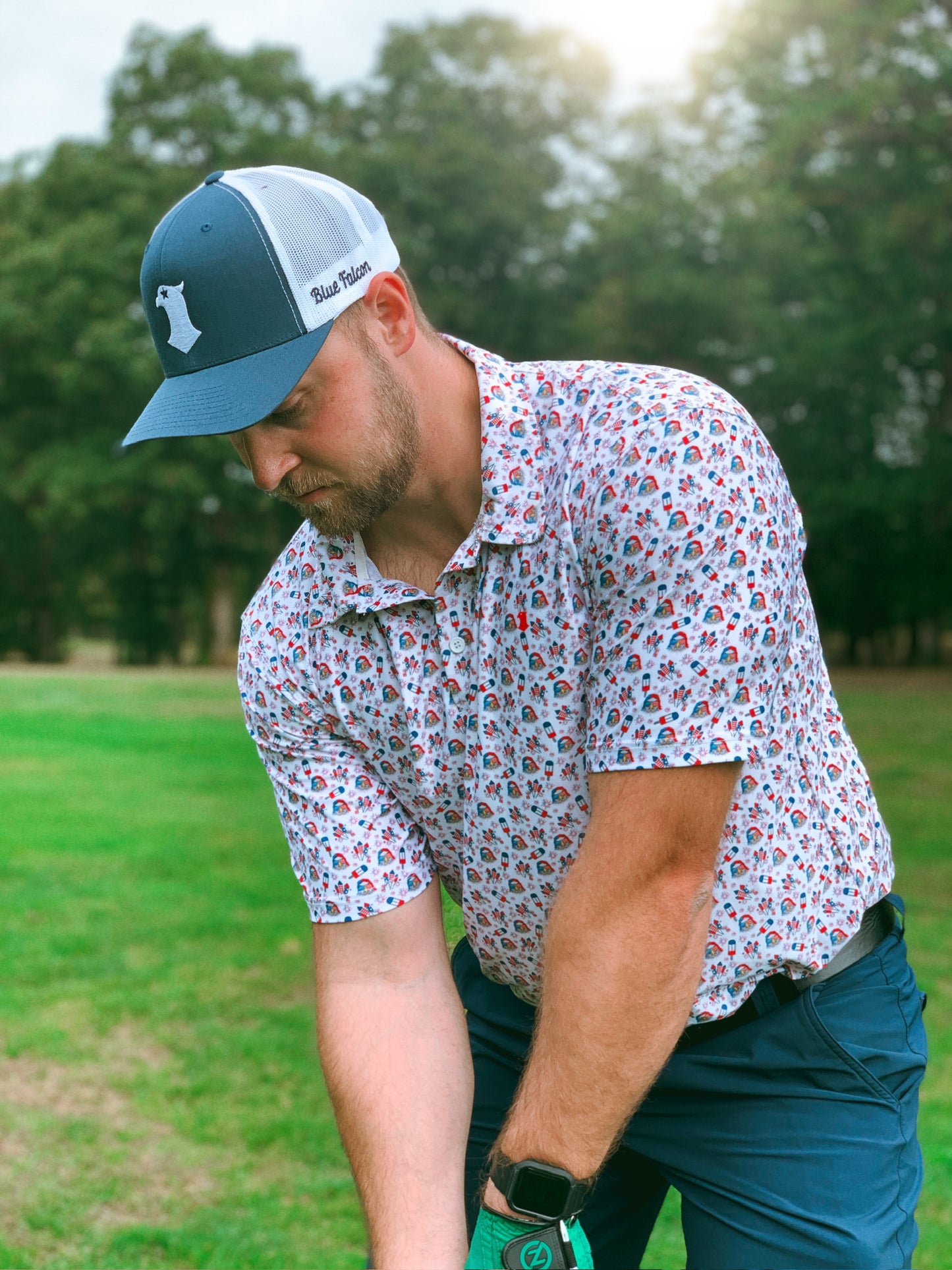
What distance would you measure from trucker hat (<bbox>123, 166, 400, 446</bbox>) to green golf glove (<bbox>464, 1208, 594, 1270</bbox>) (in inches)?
47.1

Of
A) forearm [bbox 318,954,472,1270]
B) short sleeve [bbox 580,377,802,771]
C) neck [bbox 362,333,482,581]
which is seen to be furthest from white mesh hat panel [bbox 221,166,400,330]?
forearm [bbox 318,954,472,1270]

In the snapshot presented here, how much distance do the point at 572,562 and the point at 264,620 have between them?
646 millimetres

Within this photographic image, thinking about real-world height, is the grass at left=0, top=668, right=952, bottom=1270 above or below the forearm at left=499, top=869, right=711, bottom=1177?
below

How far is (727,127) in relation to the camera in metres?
30.7

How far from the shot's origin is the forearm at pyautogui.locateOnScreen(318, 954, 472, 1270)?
207 centimetres

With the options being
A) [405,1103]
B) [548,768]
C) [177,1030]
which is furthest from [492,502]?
[177,1030]

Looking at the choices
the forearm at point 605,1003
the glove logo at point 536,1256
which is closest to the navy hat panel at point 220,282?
the forearm at point 605,1003

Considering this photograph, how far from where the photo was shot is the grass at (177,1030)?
375 centimetres

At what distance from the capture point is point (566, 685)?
186cm

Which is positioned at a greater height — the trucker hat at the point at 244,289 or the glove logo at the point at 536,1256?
the trucker hat at the point at 244,289

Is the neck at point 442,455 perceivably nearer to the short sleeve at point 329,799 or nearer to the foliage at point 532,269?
the short sleeve at point 329,799

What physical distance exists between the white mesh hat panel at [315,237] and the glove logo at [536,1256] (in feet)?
4.38

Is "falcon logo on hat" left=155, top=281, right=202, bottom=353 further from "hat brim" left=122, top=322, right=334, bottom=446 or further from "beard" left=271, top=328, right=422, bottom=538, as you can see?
"beard" left=271, top=328, right=422, bottom=538

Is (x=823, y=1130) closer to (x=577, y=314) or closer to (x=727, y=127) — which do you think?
(x=577, y=314)
